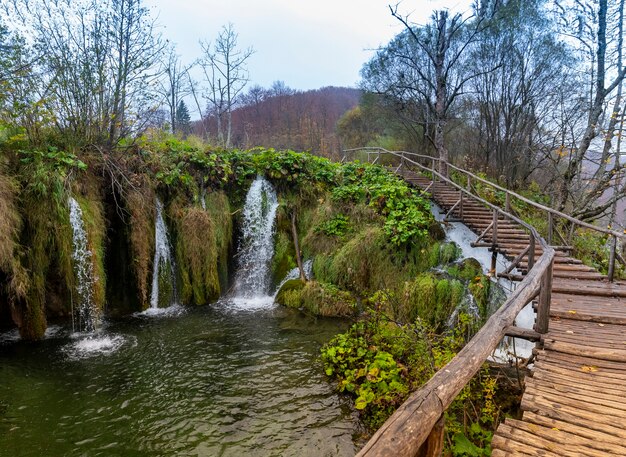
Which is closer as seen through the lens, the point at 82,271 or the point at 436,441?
the point at 436,441

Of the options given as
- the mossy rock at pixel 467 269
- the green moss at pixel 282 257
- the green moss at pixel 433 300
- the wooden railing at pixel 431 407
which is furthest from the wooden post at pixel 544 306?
the green moss at pixel 282 257

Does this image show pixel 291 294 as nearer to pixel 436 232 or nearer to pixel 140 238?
pixel 140 238

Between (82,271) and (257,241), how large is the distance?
486 cm

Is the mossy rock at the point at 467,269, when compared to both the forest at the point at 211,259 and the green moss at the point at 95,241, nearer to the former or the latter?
the forest at the point at 211,259

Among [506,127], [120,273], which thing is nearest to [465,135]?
[506,127]

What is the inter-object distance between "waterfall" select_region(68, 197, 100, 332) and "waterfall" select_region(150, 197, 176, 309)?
Result: 5.53 ft

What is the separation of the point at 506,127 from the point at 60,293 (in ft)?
59.4

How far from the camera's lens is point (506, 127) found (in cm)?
1658

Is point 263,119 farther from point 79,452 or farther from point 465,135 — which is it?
point 79,452

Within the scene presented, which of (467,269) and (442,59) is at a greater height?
(442,59)

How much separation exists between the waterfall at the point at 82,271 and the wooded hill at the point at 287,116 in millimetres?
30686

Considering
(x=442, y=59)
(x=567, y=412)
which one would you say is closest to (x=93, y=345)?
(x=567, y=412)

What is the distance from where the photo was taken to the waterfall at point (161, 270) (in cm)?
953

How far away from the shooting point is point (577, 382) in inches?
124
